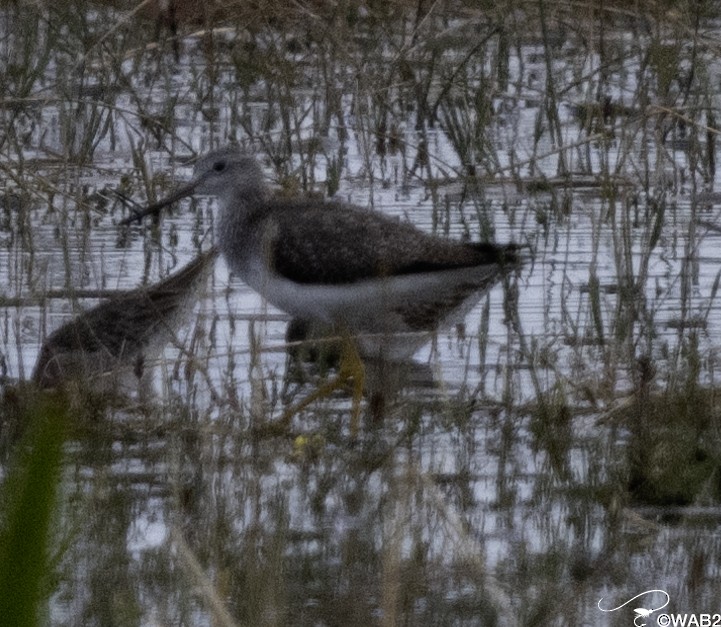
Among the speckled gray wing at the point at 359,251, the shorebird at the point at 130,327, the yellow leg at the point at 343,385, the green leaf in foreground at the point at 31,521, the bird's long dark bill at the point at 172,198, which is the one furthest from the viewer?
the bird's long dark bill at the point at 172,198

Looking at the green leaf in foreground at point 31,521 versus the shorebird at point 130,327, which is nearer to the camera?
the green leaf in foreground at point 31,521

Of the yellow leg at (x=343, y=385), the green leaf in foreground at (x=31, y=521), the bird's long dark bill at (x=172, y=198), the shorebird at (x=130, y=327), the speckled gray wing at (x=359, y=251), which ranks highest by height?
the bird's long dark bill at (x=172, y=198)

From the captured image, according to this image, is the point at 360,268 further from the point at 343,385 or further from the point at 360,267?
the point at 343,385

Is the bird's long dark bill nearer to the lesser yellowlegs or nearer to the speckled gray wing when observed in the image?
the lesser yellowlegs

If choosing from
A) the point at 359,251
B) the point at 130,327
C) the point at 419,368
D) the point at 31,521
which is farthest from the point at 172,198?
the point at 31,521

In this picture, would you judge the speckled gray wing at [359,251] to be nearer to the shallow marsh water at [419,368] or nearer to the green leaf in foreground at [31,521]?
the shallow marsh water at [419,368]

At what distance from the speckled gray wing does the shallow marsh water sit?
29 centimetres

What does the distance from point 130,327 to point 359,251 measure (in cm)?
78

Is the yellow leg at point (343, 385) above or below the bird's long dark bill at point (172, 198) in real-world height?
below

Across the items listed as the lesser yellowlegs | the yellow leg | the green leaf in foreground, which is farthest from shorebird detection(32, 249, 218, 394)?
the green leaf in foreground

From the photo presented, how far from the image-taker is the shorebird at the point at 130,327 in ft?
14.7

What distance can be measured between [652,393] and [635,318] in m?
0.87

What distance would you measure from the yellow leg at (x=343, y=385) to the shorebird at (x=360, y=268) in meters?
0.04

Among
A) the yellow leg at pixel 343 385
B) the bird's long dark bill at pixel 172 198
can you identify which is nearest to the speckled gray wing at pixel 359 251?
the yellow leg at pixel 343 385
